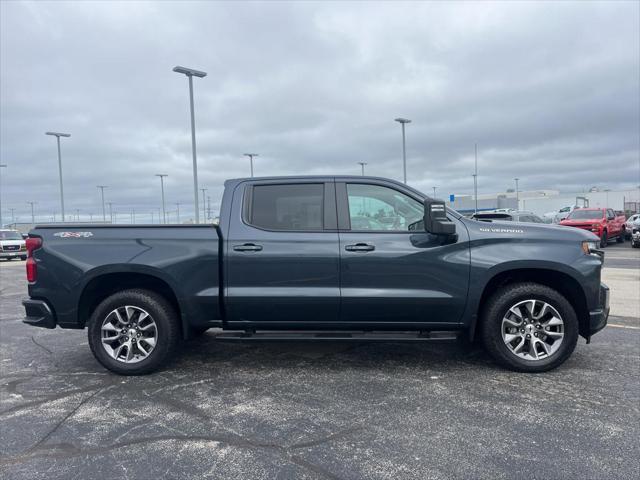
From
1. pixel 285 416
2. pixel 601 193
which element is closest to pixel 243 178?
pixel 285 416

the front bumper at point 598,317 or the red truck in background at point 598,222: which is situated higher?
the red truck in background at point 598,222

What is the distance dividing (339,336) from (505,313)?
61.7 inches

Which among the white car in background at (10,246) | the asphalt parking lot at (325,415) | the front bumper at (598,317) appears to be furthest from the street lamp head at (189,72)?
the front bumper at (598,317)

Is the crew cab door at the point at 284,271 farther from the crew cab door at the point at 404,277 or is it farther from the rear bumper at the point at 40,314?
the rear bumper at the point at 40,314

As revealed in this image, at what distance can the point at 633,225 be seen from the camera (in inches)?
779

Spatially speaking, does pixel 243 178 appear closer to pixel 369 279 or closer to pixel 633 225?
pixel 369 279

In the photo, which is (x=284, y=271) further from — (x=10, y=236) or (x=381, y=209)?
(x=10, y=236)

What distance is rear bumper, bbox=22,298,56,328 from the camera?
4477 mm

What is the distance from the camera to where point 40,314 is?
449 cm

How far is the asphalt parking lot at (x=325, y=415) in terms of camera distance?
284 cm

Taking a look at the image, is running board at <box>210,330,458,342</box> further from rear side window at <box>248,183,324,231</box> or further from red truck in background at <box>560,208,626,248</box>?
red truck in background at <box>560,208,626,248</box>

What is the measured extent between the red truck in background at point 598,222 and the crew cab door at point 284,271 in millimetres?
18071

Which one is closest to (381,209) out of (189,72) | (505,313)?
(505,313)

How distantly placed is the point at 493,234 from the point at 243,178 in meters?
2.54
